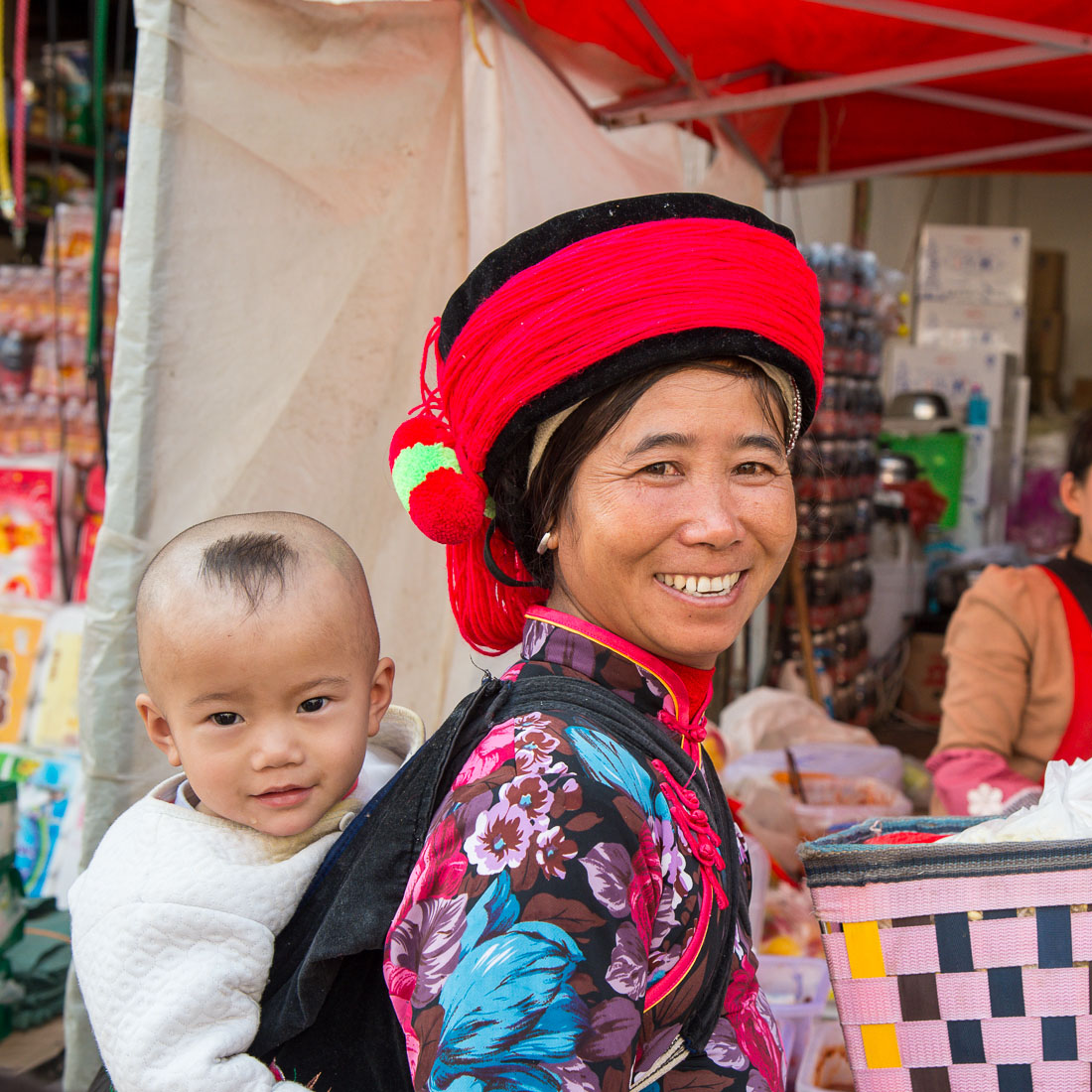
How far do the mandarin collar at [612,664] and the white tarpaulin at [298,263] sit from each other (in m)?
1.20

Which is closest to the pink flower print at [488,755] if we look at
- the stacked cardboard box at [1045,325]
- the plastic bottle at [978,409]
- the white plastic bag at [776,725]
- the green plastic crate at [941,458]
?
the white plastic bag at [776,725]


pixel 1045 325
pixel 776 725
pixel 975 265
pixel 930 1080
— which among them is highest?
pixel 1045 325

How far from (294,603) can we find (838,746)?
134 inches

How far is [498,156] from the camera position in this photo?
2365 mm

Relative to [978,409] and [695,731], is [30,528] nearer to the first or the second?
[695,731]

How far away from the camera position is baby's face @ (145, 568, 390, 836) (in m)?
1.22

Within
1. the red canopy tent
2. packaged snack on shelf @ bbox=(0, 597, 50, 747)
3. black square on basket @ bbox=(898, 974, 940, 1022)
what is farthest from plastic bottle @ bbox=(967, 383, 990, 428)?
black square on basket @ bbox=(898, 974, 940, 1022)

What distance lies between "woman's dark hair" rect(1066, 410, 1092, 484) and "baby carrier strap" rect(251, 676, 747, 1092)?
1.82m

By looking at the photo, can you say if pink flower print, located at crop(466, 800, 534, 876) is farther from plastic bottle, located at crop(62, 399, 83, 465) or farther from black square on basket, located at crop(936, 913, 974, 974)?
plastic bottle, located at crop(62, 399, 83, 465)

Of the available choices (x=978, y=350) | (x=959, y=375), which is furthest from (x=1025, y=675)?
(x=978, y=350)

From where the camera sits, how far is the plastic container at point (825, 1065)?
78.8 inches

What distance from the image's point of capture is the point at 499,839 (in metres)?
0.90

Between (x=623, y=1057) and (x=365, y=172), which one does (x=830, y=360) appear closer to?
(x=365, y=172)

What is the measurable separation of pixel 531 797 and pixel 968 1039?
63 centimetres
